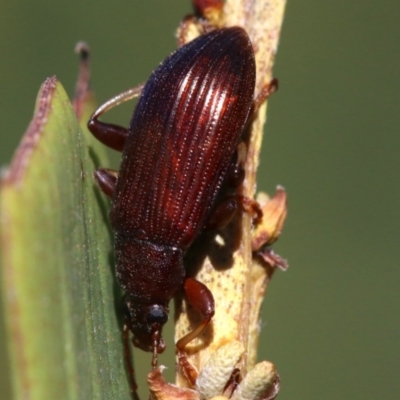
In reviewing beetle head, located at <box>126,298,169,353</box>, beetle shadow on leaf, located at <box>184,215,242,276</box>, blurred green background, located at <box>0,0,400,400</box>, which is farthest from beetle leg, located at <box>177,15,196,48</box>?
blurred green background, located at <box>0,0,400,400</box>

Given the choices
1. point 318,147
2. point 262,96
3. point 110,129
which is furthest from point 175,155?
point 318,147

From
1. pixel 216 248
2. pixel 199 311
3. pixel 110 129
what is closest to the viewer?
pixel 199 311

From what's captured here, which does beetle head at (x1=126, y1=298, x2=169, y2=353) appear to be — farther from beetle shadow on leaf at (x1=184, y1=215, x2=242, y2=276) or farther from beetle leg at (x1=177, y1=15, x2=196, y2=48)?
beetle leg at (x1=177, y1=15, x2=196, y2=48)

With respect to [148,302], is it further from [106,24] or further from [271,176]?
[106,24]

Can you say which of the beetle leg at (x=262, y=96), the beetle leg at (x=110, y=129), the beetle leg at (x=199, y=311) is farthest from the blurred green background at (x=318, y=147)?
the beetle leg at (x=199, y=311)

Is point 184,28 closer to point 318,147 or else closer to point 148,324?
point 148,324
